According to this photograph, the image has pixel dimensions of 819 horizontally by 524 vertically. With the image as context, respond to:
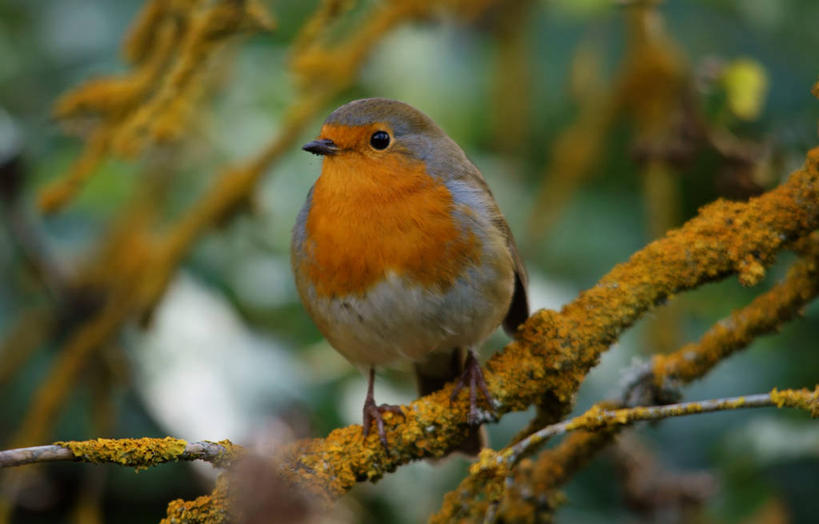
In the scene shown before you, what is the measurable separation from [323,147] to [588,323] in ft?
3.54

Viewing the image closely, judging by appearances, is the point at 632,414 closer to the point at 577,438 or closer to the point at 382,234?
the point at 577,438

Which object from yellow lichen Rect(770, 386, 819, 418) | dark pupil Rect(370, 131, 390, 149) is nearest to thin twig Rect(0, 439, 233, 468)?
yellow lichen Rect(770, 386, 819, 418)

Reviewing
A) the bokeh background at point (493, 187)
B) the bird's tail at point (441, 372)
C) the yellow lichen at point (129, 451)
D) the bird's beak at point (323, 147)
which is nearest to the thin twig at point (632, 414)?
the yellow lichen at point (129, 451)

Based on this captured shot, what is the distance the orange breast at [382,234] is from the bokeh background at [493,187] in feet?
1.52

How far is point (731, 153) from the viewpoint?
270cm

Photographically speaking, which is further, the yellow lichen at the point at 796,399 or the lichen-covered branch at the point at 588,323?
the lichen-covered branch at the point at 588,323

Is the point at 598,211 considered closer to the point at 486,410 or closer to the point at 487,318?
the point at 487,318

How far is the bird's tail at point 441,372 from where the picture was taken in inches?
126

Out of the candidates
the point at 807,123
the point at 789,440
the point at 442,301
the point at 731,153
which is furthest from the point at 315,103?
the point at 789,440

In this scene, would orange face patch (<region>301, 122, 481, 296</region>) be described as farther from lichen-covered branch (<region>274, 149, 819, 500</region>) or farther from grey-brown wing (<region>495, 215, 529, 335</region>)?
lichen-covered branch (<region>274, 149, 819, 500</region>)

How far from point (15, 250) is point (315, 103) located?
1.52 metres

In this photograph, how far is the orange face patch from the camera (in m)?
2.71

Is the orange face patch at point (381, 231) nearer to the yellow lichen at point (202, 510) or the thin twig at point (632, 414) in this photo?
the thin twig at point (632, 414)

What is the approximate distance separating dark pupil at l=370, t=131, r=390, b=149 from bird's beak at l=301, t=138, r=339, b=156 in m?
0.12
